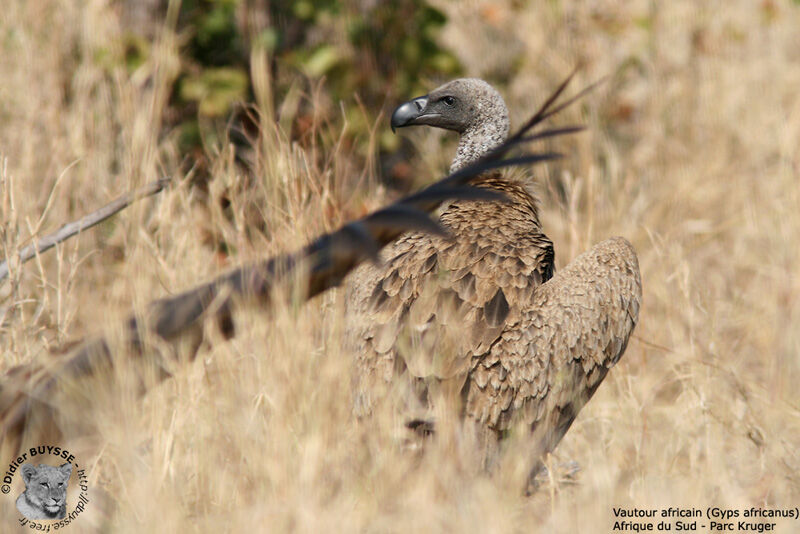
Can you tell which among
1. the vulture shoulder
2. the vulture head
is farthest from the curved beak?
the vulture shoulder

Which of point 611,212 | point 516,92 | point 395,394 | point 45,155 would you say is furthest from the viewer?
point 516,92

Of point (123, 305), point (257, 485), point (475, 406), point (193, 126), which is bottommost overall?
point (257, 485)

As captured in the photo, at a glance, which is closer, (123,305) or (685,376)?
(685,376)

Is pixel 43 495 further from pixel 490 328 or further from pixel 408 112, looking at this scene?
pixel 408 112

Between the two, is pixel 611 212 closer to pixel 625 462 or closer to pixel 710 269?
pixel 710 269

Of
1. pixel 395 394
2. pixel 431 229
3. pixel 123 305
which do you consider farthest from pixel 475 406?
pixel 123 305

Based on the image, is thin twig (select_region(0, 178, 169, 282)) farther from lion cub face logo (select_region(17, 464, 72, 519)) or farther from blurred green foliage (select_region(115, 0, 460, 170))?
blurred green foliage (select_region(115, 0, 460, 170))

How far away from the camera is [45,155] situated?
5.20 m

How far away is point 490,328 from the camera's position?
349cm

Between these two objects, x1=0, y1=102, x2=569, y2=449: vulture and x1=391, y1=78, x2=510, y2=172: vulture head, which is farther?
x1=391, y1=78, x2=510, y2=172: vulture head

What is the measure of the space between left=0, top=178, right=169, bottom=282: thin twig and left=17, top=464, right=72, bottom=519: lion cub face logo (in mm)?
967

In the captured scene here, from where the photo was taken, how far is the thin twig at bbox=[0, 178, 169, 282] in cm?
340

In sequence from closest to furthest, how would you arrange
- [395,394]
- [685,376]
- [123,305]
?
[395,394], [685,376], [123,305]

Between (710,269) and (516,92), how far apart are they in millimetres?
2034
